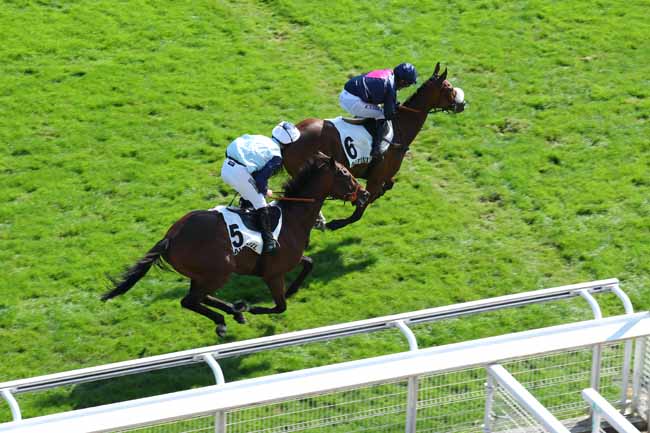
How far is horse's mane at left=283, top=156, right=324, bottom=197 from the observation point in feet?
29.9

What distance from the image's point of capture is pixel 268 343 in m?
6.70

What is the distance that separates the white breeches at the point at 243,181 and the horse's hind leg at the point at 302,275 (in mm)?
823

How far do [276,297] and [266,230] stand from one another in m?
0.64

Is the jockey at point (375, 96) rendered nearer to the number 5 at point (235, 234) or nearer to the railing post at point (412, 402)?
the number 5 at point (235, 234)

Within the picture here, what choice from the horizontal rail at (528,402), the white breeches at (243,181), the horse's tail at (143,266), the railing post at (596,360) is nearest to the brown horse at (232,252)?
the horse's tail at (143,266)

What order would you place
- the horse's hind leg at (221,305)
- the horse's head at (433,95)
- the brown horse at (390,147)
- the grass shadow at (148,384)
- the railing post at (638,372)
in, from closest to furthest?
the railing post at (638,372) → the grass shadow at (148,384) → the horse's hind leg at (221,305) → the brown horse at (390,147) → the horse's head at (433,95)

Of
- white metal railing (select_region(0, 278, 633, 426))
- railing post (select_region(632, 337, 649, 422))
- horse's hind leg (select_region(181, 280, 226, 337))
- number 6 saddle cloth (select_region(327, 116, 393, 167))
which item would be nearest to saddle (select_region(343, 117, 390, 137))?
number 6 saddle cloth (select_region(327, 116, 393, 167))

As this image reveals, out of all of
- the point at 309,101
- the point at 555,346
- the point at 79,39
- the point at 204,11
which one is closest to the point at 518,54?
the point at 309,101

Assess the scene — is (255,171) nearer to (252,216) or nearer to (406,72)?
(252,216)

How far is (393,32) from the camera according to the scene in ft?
47.8

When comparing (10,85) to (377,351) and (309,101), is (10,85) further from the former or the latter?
(377,351)

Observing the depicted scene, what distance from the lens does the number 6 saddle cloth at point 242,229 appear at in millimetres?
8633

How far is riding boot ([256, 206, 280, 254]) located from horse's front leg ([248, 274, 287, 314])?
296 mm

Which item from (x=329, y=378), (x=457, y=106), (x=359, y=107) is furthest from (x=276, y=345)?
(x=457, y=106)
